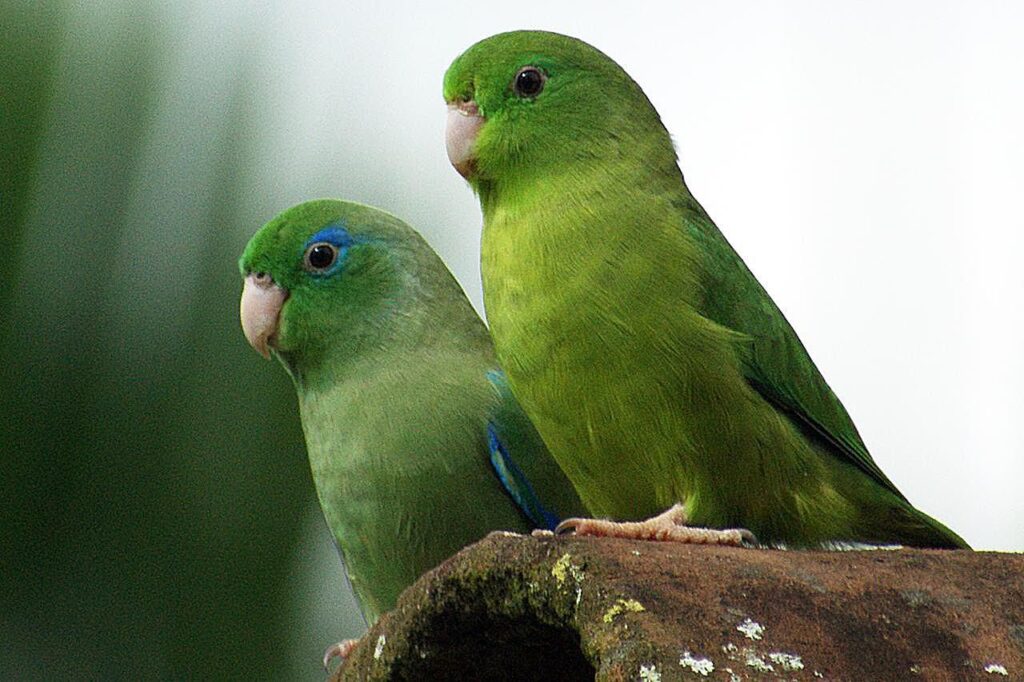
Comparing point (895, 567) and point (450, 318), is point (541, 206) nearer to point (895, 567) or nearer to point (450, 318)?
point (450, 318)

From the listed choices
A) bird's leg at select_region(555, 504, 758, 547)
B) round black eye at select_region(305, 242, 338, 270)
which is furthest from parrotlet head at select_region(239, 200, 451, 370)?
bird's leg at select_region(555, 504, 758, 547)

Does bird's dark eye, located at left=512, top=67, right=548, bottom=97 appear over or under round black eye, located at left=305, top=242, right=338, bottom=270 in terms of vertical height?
over

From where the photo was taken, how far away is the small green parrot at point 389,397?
3.55m

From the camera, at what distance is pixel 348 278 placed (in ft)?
12.6

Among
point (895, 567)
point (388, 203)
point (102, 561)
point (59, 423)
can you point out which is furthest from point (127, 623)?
point (895, 567)

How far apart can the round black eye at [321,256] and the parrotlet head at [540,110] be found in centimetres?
60

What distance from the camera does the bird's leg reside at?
259cm

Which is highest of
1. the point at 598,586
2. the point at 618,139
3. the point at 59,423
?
the point at 618,139

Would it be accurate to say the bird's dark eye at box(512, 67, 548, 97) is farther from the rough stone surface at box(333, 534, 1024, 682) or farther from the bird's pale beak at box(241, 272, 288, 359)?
the rough stone surface at box(333, 534, 1024, 682)

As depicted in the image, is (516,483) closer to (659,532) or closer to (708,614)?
(659,532)

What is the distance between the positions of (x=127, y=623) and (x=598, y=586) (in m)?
3.57

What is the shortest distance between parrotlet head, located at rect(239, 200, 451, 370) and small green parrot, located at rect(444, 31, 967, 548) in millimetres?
600

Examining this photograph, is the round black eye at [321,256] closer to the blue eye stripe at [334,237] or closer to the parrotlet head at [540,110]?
the blue eye stripe at [334,237]

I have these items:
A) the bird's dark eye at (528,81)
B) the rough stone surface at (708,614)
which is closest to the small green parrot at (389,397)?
the bird's dark eye at (528,81)
